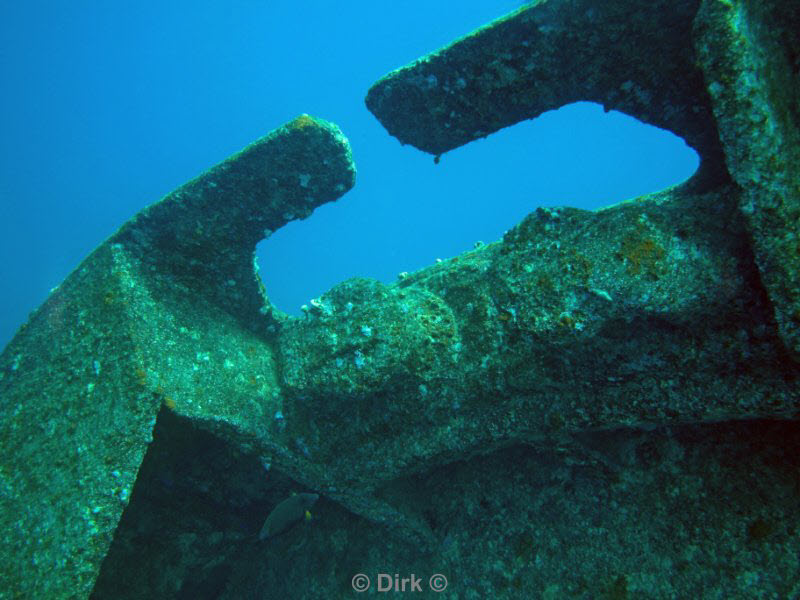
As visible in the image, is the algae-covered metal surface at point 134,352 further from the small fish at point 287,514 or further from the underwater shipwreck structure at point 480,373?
the small fish at point 287,514

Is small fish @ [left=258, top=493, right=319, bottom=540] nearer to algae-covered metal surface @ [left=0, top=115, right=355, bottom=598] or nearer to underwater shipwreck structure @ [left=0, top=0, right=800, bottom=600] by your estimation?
underwater shipwreck structure @ [left=0, top=0, right=800, bottom=600]

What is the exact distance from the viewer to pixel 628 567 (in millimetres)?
3012

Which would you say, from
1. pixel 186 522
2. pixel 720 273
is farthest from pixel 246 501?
pixel 720 273

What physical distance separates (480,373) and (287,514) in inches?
113

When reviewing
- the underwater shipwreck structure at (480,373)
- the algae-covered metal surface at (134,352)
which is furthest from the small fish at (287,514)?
the algae-covered metal surface at (134,352)

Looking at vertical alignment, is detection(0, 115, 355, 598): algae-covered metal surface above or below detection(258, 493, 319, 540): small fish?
above

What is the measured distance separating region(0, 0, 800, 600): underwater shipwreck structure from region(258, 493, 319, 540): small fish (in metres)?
0.18

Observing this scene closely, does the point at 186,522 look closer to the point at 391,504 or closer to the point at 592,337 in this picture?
the point at 391,504

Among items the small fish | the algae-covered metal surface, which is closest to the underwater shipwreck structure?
the algae-covered metal surface

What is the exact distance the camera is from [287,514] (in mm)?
4621

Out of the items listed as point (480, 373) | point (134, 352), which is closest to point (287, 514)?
point (134, 352)

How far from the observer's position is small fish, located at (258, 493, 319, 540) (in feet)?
15.0

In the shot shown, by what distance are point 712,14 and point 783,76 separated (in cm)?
62

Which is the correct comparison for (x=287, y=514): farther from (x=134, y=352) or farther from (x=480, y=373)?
(x=480, y=373)
